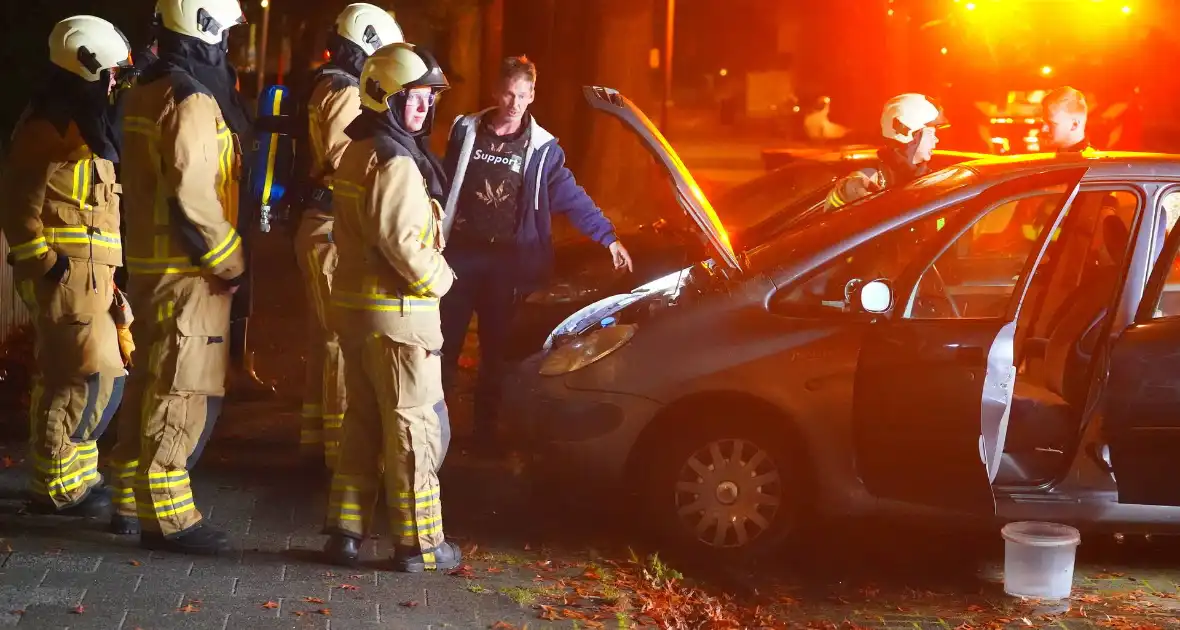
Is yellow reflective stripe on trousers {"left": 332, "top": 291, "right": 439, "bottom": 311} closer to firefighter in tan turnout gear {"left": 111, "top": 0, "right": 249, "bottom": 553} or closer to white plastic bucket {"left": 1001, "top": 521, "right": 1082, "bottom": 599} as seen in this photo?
firefighter in tan turnout gear {"left": 111, "top": 0, "right": 249, "bottom": 553}

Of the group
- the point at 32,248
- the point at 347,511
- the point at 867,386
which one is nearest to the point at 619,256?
the point at 867,386

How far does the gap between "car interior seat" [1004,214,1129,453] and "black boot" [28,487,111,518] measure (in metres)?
3.84

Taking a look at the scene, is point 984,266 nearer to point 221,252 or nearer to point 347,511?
point 347,511

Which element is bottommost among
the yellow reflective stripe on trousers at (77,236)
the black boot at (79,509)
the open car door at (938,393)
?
the black boot at (79,509)

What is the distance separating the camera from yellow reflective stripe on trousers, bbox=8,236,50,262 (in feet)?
19.9

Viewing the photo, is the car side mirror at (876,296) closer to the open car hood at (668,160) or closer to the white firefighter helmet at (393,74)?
the open car hood at (668,160)

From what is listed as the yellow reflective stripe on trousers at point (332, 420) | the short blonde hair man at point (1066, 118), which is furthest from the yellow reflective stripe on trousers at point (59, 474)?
the short blonde hair man at point (1066, 118)

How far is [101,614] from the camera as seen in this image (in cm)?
523

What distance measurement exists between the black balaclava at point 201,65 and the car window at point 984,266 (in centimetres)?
274

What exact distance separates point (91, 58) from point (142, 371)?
4.13 feet

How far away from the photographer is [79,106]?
6.09 m

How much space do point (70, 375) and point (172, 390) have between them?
2.40 ft

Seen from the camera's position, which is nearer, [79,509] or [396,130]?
[396,130]

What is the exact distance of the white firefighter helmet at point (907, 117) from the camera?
7871 millimetres
